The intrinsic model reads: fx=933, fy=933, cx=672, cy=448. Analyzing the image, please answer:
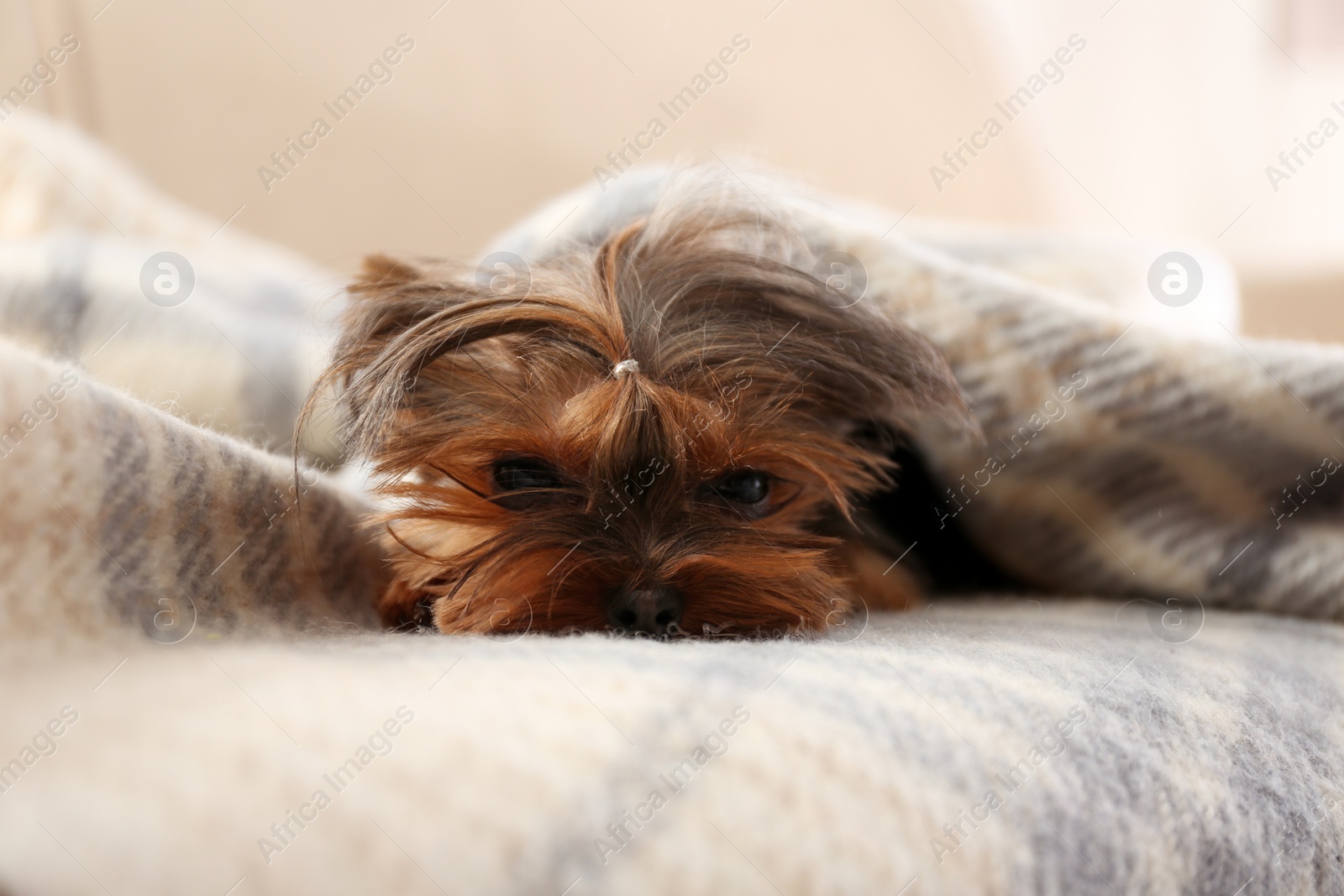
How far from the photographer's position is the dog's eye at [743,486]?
131cm

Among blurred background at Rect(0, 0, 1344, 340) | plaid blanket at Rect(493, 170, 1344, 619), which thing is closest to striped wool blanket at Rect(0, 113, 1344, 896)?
plaid blanket at Rect(493, 170, 1344, 619)

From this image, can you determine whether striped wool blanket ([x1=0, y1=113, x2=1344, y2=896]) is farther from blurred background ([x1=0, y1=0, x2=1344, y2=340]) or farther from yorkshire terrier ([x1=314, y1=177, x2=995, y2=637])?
blurred background ([x1=0, y1=0, x2=1344, y2=340])

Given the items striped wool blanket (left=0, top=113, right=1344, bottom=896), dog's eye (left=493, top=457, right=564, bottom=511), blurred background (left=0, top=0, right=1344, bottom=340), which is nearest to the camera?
striped wool blanket (left=0, top=113, right=1344, bottom=896)

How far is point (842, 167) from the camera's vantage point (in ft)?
10.6

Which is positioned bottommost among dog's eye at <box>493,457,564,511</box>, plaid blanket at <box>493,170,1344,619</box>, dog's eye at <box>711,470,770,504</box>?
dog's eye at <box>493,457,564,511</box>

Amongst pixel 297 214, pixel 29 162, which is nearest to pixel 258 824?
pixel 29 162

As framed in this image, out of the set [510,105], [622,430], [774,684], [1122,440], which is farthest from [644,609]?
[510,105]

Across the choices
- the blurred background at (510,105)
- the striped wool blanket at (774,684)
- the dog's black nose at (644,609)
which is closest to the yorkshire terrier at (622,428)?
the dog's black nose at (644,609)

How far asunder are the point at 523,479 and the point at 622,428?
19 centimetres

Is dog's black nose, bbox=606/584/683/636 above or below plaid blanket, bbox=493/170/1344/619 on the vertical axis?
below

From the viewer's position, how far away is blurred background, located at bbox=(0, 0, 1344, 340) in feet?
8.07

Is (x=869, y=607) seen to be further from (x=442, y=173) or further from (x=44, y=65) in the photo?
(x=44, y=65)

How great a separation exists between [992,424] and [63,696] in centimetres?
122

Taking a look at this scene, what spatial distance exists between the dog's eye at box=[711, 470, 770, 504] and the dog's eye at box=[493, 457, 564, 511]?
0.23 metres
